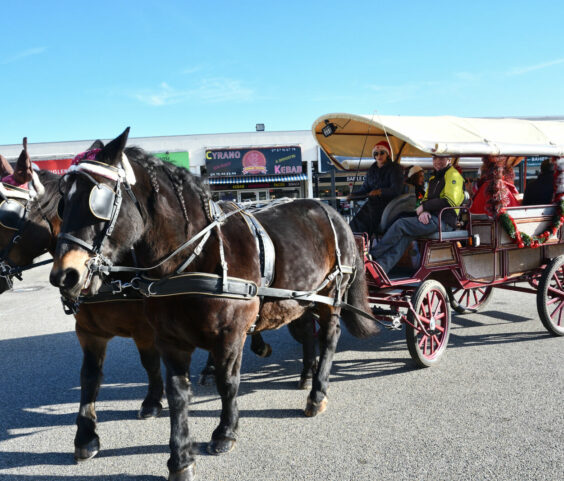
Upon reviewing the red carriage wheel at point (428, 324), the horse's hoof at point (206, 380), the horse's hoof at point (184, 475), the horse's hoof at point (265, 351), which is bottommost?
the horse's hoof at point (206, 380)

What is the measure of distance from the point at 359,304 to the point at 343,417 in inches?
40.1

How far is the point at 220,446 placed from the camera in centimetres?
274

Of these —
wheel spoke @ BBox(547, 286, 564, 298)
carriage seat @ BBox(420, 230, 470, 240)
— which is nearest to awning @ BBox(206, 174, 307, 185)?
wheel spoke @ BBox(547, 286, 564, 298)

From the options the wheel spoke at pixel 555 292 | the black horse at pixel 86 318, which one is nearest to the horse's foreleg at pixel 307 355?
the black horse at pixel 86 318

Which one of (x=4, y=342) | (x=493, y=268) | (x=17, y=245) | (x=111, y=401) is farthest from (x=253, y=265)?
(x=4, y=342)

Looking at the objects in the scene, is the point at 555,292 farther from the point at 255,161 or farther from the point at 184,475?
the point at 255,161

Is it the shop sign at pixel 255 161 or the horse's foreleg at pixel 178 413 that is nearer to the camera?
the horse's foreleg at pixel 178 413

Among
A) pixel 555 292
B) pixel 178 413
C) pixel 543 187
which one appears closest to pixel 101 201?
pixel 178 413

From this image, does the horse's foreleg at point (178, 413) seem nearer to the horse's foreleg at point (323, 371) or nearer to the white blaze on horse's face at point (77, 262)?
the white blaze on horse's face at point (77, 262)

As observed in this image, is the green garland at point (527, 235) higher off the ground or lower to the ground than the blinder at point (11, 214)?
lower

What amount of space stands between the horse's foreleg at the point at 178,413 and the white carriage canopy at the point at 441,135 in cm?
256

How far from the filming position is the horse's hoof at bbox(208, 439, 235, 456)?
2740mm

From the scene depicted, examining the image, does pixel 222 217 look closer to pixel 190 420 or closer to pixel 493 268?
pixel 190 420

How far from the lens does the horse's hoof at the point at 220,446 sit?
2740mm
